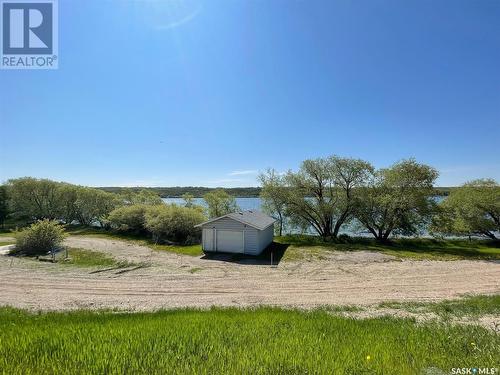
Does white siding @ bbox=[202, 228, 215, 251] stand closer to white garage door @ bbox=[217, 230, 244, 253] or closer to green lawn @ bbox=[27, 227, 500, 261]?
white garage door @ bbox=[217, 230, 244, 253]

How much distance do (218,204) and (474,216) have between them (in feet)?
108

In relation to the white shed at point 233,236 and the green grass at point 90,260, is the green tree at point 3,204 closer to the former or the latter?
the green grass at point 90,260

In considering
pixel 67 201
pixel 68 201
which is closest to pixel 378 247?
pixel 68 201

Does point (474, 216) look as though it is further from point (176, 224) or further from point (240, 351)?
point (240, 351)

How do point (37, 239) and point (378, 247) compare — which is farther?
point (378, 247)

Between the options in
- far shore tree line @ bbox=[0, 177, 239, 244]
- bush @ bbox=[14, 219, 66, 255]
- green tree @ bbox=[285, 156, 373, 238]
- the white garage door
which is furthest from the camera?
far shore tree line @ bbox=[0, 177, 239, 244]

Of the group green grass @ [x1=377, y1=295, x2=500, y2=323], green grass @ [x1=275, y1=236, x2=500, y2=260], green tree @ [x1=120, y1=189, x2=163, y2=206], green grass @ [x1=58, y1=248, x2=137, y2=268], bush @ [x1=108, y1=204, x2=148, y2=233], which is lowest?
green grass @ [x1=275, y1=236, x2=500, y2=260]

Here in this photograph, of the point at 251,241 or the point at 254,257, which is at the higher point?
the point at 251,241

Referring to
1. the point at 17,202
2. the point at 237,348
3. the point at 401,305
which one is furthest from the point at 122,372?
the point at 17,202

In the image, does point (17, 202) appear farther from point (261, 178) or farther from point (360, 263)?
point (360, 263)

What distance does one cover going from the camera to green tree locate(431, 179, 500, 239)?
111 ft

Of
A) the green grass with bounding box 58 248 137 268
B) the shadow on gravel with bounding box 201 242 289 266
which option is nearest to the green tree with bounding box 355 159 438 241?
the shadow on gravel with bounding box 201 242 289 266

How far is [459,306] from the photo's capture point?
11.7 m

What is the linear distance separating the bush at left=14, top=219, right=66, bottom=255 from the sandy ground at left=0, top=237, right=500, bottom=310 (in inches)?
149
